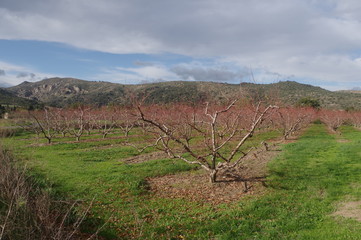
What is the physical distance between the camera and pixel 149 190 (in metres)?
8.09

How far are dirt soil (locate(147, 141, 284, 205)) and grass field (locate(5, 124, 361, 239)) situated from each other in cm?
29

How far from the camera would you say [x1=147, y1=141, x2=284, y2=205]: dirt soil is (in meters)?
7.51

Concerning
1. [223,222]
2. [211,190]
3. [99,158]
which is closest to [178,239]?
[223,222]

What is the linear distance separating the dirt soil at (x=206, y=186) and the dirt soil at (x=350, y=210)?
7.02 ft

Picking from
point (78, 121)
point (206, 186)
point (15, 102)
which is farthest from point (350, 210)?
point (15, 102)

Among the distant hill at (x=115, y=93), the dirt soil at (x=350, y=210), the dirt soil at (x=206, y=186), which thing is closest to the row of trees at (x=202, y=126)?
the dirt soil at (x=206, y=186)

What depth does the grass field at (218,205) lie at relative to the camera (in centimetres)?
542

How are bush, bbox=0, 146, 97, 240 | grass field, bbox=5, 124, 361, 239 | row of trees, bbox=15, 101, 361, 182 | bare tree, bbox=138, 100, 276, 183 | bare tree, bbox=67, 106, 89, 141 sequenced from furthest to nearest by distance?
bare tree, bbox=67, 106, 89, 141, row of trees, bbox=15, 101, 361, 182, bare tree, bbox=138, 100, 276, 183, grass field, bbox=5, 124, 361, 239, bush, bbox=0, 146, 97, 240

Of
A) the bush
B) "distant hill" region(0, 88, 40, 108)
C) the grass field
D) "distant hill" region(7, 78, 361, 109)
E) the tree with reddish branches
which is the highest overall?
"distant hill" region(7, 78, 361, 109)

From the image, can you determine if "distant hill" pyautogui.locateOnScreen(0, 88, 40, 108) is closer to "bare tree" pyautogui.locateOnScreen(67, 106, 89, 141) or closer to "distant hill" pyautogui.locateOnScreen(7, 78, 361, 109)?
"distant hill" pyautogui.locateOnScreen(7, 78, 361, 109)

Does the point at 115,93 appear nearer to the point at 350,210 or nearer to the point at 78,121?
the point at 78,121

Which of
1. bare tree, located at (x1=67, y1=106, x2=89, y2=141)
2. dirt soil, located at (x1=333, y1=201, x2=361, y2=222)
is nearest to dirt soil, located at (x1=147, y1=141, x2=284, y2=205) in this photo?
dirt soil, located at (x1=333, y1=201, x2=361, y2=222)

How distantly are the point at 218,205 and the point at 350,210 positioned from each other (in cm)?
337

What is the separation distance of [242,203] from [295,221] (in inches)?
58.4
